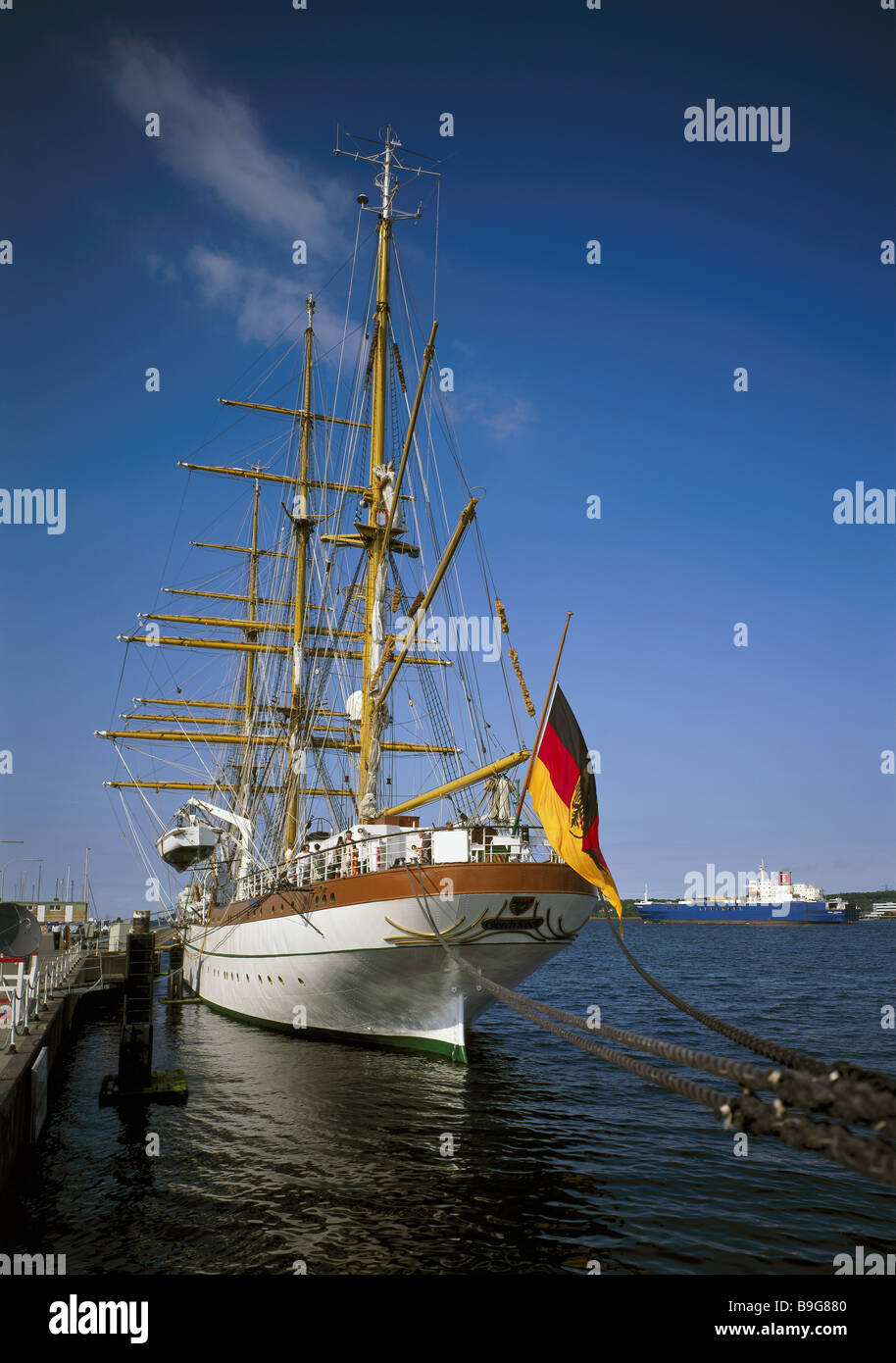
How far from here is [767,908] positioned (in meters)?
146

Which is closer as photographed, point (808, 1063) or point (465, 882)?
point (808, 1063)

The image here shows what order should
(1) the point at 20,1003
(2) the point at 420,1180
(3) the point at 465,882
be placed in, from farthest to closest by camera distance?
→ (3) the point at 465,882
(1) the point at 20,1003
(2) the point at 420,1180

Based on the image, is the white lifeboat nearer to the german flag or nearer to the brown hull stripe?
the brown hull stripe

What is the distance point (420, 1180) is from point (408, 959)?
8326 millimetres

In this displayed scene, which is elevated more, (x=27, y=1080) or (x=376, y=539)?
(x=376, y=539)

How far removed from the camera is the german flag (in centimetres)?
1119

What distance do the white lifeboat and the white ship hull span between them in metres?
11.2

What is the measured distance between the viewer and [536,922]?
22.1 m

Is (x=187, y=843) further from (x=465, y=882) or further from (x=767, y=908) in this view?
(x=767, y=908)

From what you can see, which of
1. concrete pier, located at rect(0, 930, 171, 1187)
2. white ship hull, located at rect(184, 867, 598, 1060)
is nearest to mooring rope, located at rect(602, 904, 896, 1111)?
concrete pier, located at rect(0, 930, 171, 1187)

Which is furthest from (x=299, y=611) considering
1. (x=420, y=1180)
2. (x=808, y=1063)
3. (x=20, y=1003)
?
(x=808, y=1063)

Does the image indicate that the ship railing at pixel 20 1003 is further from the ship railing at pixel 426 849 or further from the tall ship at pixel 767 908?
the tall ship at pixel 767 908
